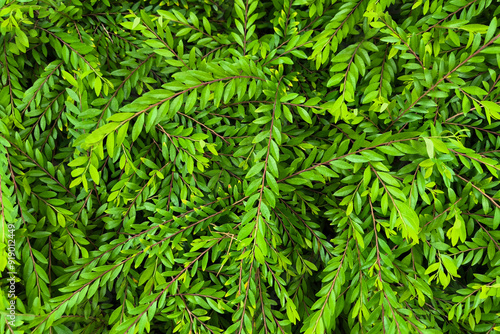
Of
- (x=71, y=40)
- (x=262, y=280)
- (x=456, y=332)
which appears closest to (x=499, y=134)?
(x=456, y=332)

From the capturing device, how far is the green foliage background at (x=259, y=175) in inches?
36.9

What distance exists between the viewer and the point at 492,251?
39.1 inches

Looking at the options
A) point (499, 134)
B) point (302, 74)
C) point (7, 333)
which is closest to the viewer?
point (7, 333)

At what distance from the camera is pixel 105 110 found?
1.08 metres

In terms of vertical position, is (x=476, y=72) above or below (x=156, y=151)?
above

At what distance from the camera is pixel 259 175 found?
0.97m

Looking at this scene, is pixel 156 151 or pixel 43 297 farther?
pixel 156 151

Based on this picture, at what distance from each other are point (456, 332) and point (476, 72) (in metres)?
0.88

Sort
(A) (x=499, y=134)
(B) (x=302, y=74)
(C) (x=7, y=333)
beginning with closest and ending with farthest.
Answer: (C) (x=7, y=333), (A) (x=499, y=134), (B) (x=302, y=74)

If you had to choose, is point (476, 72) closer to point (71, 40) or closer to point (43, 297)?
point (71, 40)

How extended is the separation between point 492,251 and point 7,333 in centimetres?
147

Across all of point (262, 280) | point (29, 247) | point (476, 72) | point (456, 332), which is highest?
point (476, 72)

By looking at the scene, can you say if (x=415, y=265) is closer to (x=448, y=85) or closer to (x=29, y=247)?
(x=448, y=85)

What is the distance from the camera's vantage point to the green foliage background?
936 millimetres
